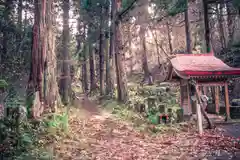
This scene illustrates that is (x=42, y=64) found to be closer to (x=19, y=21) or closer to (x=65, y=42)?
(x=65, y=42)

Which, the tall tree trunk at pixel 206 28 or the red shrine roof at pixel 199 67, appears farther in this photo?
the tall tree trunk at pixel 206 28

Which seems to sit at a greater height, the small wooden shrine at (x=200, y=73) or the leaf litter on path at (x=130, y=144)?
the small wooden shrine at (x=200, y=73)

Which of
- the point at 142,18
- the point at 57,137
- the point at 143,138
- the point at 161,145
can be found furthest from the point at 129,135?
the point at 142,18

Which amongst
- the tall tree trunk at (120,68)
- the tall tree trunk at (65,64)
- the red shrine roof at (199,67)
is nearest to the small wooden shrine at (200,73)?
the red shrine roof at (199,67)

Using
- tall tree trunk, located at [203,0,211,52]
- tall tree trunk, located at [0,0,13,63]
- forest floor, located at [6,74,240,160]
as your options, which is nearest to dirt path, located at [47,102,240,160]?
forest floor, located at [6,74,240,160]

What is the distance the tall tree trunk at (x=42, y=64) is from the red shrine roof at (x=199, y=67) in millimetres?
6616

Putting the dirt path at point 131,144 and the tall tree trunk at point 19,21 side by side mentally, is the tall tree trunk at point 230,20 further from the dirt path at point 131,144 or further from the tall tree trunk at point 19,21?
the tall tree trunk at point 19,21

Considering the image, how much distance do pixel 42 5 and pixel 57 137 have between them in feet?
18.2

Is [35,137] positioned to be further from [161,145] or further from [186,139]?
[186,139]

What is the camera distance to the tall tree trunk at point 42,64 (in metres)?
9.17

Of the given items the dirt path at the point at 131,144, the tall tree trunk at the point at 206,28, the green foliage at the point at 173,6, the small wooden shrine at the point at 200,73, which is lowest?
the dirt path at the point at 131,144

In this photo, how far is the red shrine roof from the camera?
40.0ft

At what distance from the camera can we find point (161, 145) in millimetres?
8805

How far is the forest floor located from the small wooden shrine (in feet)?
8.45
